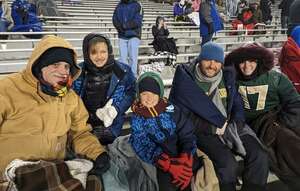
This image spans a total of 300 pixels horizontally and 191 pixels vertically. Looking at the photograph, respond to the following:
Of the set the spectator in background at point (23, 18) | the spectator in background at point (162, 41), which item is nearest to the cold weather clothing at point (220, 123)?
the spectator in background at point (162, 41)

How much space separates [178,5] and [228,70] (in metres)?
15.0

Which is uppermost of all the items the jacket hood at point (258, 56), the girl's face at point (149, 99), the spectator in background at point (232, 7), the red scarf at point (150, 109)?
the spectator in background at point (232, 7)

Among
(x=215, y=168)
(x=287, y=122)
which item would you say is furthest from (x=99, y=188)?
(x=287, y=122)

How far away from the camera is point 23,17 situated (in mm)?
11055

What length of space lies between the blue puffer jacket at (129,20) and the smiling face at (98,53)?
4033mm

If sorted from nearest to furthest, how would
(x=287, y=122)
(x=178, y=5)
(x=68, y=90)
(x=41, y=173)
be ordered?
(x=41, y=173) < (x=68, y=90) < (x=287, y=122) < (x=178, y=5)

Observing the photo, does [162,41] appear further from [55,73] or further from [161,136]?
[55,73]

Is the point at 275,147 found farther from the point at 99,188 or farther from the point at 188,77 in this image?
the point at 99,188

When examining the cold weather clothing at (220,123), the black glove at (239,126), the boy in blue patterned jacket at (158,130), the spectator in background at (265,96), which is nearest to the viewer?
the boy in blue patterned jacket at (158,130)

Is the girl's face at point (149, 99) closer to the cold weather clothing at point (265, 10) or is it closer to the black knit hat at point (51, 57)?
the black knit hat at point (51, 57)

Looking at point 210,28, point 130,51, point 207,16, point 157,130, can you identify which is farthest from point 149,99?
point 210,28

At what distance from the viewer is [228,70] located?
3.51m

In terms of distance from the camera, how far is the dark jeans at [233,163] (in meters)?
3.06

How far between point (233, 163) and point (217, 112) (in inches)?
17.5
